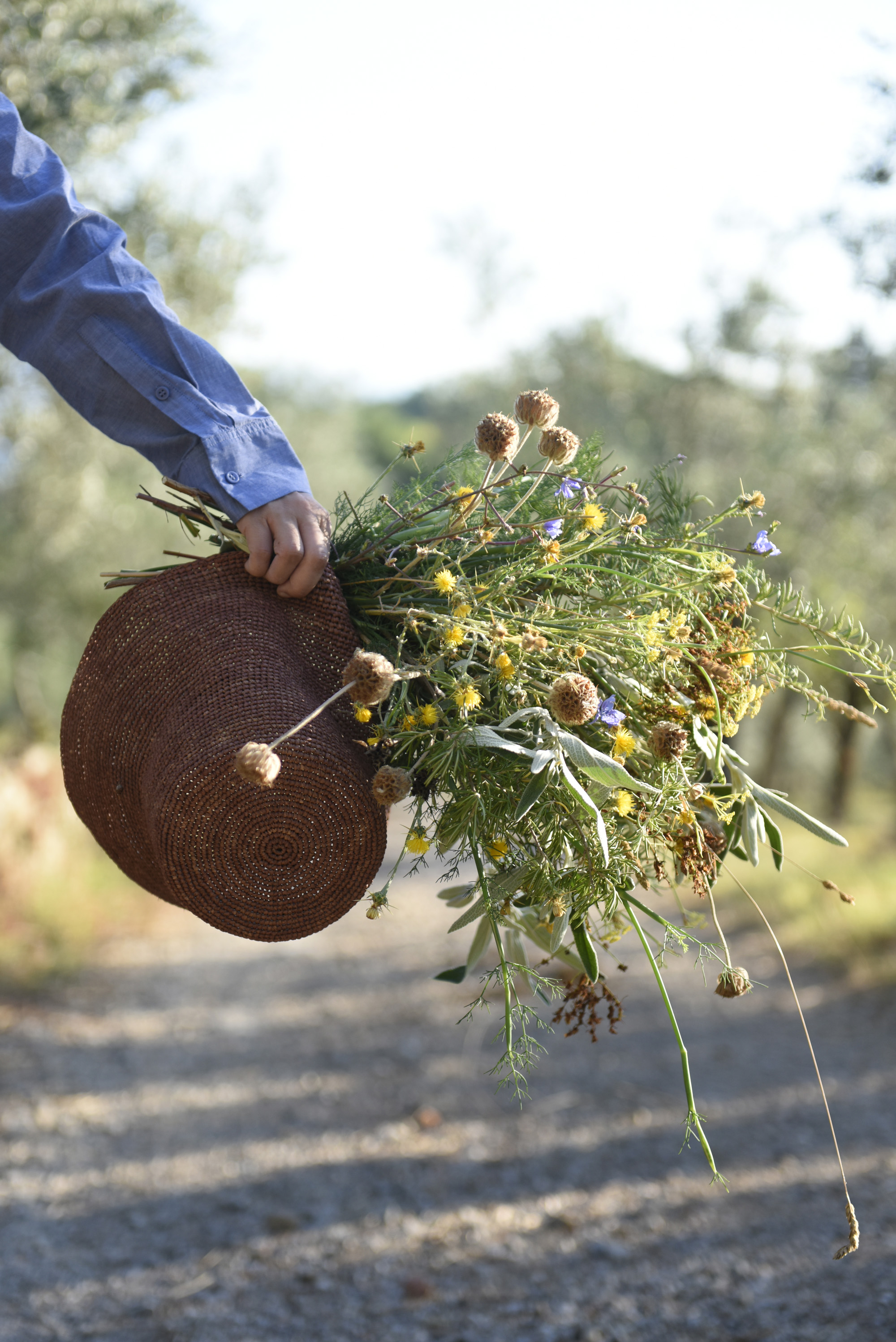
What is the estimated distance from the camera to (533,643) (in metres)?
1.49

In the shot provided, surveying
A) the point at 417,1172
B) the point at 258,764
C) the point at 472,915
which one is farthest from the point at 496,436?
the point at 417,1172

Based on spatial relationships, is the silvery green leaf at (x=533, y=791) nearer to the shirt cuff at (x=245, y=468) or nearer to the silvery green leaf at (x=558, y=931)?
the silvery green leaf at (x=558, y=931)

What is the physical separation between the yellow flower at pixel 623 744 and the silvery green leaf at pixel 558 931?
0.27 m

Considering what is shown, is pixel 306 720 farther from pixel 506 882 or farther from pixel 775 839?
pixel 775 839

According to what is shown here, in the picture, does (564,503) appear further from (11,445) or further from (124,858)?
(11,445)

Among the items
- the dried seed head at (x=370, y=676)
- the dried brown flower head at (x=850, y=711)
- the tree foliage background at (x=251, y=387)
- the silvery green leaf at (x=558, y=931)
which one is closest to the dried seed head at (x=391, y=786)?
the dried seed head at (x=370, y=676)

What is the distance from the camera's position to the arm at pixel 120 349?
1676 mm

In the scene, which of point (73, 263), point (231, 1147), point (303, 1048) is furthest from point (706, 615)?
point (303, 1048)

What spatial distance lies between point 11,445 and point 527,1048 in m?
8.62

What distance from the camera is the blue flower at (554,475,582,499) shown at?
5.61 ft

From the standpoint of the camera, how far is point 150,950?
21.4ft

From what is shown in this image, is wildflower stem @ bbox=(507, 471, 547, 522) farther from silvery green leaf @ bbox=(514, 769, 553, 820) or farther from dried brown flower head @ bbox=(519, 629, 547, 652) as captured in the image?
silvery green leaf @ bbox=(514, 769, 553, 820)

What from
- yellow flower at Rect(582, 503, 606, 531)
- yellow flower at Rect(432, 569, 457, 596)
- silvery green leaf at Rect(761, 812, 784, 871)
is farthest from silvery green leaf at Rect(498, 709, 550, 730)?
silvery green leaf at Rect(761, 812, 784, 871)

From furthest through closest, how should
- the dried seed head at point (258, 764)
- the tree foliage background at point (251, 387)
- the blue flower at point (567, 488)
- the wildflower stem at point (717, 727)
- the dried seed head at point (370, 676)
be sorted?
the tree foliage background at point (251, 387) < the blue flower at point (567, 488) < the wildflower stem at point (717, 727) < the dried seed head at point (370, 676) < the dried seed head at point (258, 764)
